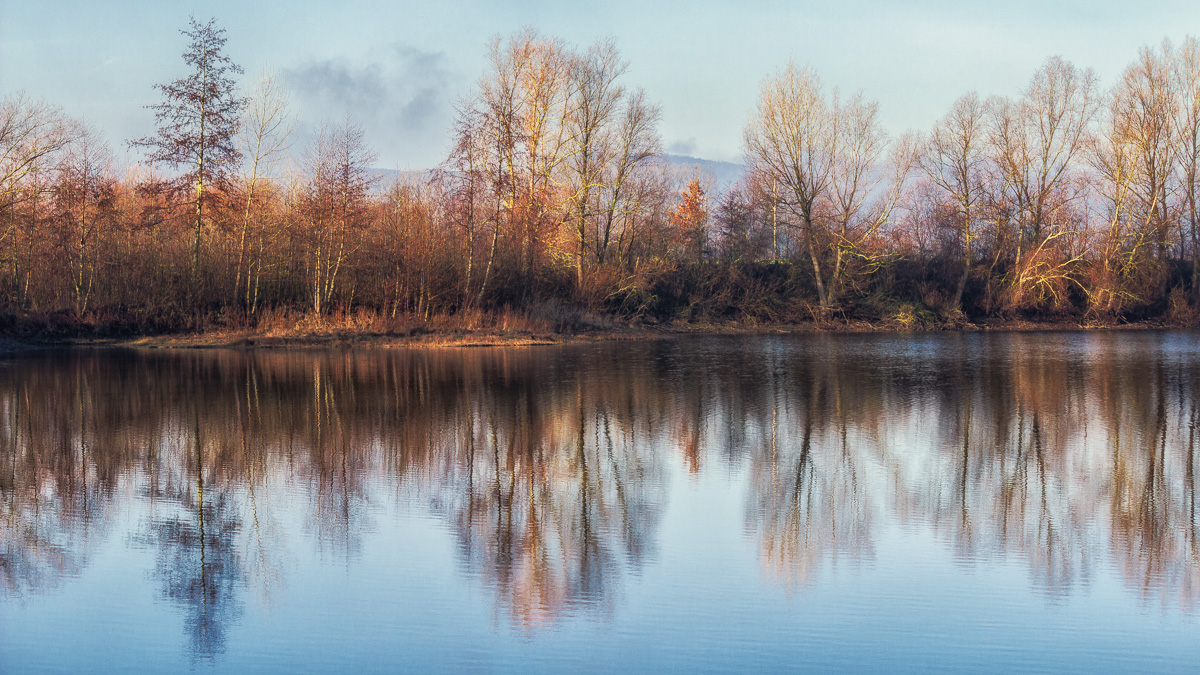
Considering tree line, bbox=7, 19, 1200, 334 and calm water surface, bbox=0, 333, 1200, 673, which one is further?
tree line, bbox=7, 19, 1200, 334

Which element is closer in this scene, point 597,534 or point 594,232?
point 597,534

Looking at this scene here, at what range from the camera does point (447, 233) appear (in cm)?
3500

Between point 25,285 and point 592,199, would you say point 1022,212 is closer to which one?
point 592,199

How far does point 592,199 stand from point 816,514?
3353cm

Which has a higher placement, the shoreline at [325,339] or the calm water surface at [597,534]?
the shoreline at [325,339]

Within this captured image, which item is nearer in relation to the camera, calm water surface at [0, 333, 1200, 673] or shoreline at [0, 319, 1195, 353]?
calm water surface at [0, 333, 1200, 673]

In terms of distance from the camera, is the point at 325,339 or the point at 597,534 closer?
the point at 597,534

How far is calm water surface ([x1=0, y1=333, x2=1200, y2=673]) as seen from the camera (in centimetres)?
505

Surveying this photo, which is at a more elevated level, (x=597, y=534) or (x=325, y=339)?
(x=325, y=339)

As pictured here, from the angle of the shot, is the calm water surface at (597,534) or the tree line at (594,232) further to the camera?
→ the tree line at (594,232)

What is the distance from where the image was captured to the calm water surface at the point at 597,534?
5.05 m

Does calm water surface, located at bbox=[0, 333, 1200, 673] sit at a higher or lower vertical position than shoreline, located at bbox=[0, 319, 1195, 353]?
lower

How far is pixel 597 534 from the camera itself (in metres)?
7.16

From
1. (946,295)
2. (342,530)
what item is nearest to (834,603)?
(342,530)
